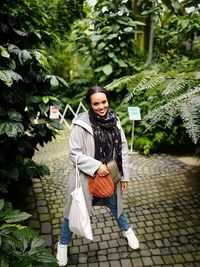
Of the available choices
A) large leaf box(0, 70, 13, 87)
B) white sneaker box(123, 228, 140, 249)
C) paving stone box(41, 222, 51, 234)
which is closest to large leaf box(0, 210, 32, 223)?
large leaf box(0, 70, 13, 87)

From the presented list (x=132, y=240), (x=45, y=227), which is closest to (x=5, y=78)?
(x=45, y=227)

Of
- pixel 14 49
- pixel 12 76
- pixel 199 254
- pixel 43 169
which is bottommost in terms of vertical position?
pixel 199 254

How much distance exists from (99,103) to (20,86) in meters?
1.04

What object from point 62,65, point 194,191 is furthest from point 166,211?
point 62,65

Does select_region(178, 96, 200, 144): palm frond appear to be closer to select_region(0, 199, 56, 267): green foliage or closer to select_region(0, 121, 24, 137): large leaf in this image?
select_region(0, 199, 56, 267): green foliage

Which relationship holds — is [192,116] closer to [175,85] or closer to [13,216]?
[175,85]

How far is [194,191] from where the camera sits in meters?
4.42

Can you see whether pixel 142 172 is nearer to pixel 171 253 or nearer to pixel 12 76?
pixel 171 253

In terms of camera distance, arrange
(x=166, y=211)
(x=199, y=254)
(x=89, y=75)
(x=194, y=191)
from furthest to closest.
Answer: (x=89, y=75) → (x=194, y=191) → (x=166, y=211) → (x=199, y=254)

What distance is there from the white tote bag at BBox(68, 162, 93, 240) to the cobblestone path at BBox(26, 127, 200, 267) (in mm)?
615

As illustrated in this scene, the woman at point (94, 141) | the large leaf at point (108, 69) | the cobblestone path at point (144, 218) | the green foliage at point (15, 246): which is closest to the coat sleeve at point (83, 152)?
the woman at point (94, 141)

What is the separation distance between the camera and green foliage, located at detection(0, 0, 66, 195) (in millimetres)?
2727

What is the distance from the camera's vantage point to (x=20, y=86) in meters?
3.06

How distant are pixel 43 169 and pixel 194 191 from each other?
7.82ft
